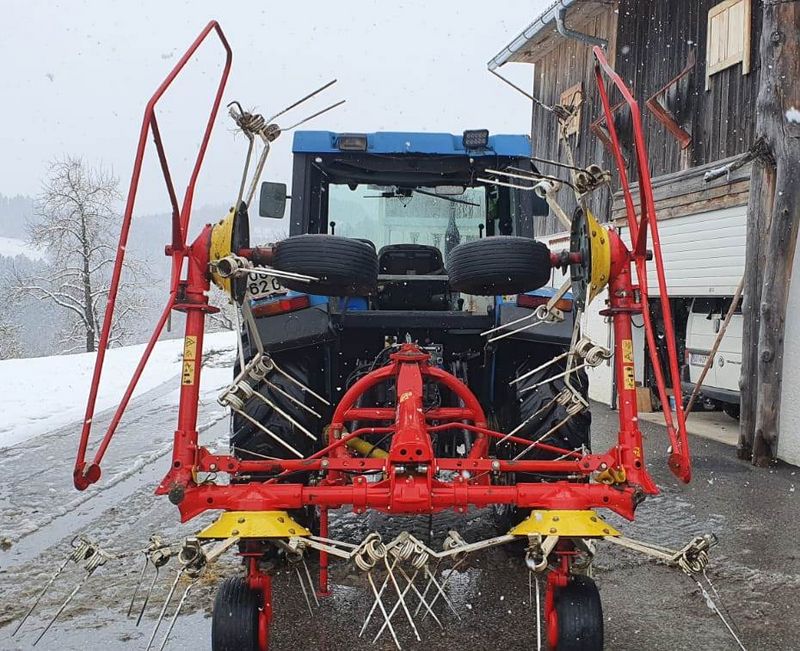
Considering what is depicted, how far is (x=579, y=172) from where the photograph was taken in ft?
9.33

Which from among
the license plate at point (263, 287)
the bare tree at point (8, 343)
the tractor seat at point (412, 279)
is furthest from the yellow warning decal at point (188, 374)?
the bare tree at point (8, 343)

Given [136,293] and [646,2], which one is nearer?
[646,2]

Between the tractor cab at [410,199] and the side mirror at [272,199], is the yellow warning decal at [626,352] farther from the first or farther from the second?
the side mirror at [272,199]

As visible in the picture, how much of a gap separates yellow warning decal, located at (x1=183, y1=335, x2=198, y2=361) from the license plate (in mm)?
841

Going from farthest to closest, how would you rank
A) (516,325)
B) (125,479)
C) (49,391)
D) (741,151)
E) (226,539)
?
(49,391) → (741,151) → (125,479) → (516,325) → (226,539)

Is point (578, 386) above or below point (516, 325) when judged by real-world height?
below

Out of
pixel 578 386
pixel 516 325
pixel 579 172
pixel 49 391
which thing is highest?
pixel 579 172

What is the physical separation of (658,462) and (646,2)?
6.82 metres

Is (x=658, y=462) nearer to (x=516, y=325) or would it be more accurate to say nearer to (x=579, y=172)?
(x=516, y=325)

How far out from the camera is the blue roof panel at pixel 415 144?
4.07 m

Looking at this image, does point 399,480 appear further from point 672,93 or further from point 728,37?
point 672,93

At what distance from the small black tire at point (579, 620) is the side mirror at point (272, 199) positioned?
7.62 feet

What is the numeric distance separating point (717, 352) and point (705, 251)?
1.04 m

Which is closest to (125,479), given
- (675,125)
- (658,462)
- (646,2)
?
(658,462)
